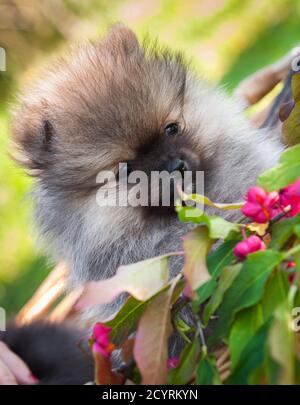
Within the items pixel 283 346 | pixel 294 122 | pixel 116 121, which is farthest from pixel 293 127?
pixel 283 346

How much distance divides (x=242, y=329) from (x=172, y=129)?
0.57m

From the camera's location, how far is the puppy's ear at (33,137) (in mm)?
1322

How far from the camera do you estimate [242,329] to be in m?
0.81

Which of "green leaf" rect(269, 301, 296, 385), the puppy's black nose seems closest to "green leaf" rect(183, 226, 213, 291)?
"green leaf" rect(269, 301, 296, 385)

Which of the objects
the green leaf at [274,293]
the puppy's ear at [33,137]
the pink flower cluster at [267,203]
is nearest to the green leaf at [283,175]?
the pink flower cluster at [267,203]

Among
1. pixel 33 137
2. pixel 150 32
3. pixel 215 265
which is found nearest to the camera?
pixel 215 265

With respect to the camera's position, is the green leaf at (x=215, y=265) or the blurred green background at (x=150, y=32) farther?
the blurred green background at (x=150, y=32)

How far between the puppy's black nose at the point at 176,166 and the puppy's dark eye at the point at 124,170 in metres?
0.07

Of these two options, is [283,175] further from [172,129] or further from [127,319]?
[172,129]

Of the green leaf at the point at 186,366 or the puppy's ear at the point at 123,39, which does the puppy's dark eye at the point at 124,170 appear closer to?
the puppy's ear at the point at 123,39

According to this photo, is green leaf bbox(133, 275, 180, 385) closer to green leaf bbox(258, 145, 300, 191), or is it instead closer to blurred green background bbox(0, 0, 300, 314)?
green leaf bbox(258, 145, 300, 191)

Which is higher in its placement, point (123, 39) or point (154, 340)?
point (123, 39)

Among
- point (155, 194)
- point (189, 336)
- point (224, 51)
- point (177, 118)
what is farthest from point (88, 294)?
point (224, 51)

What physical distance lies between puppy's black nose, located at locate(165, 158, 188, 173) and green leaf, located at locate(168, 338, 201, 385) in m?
0.39
